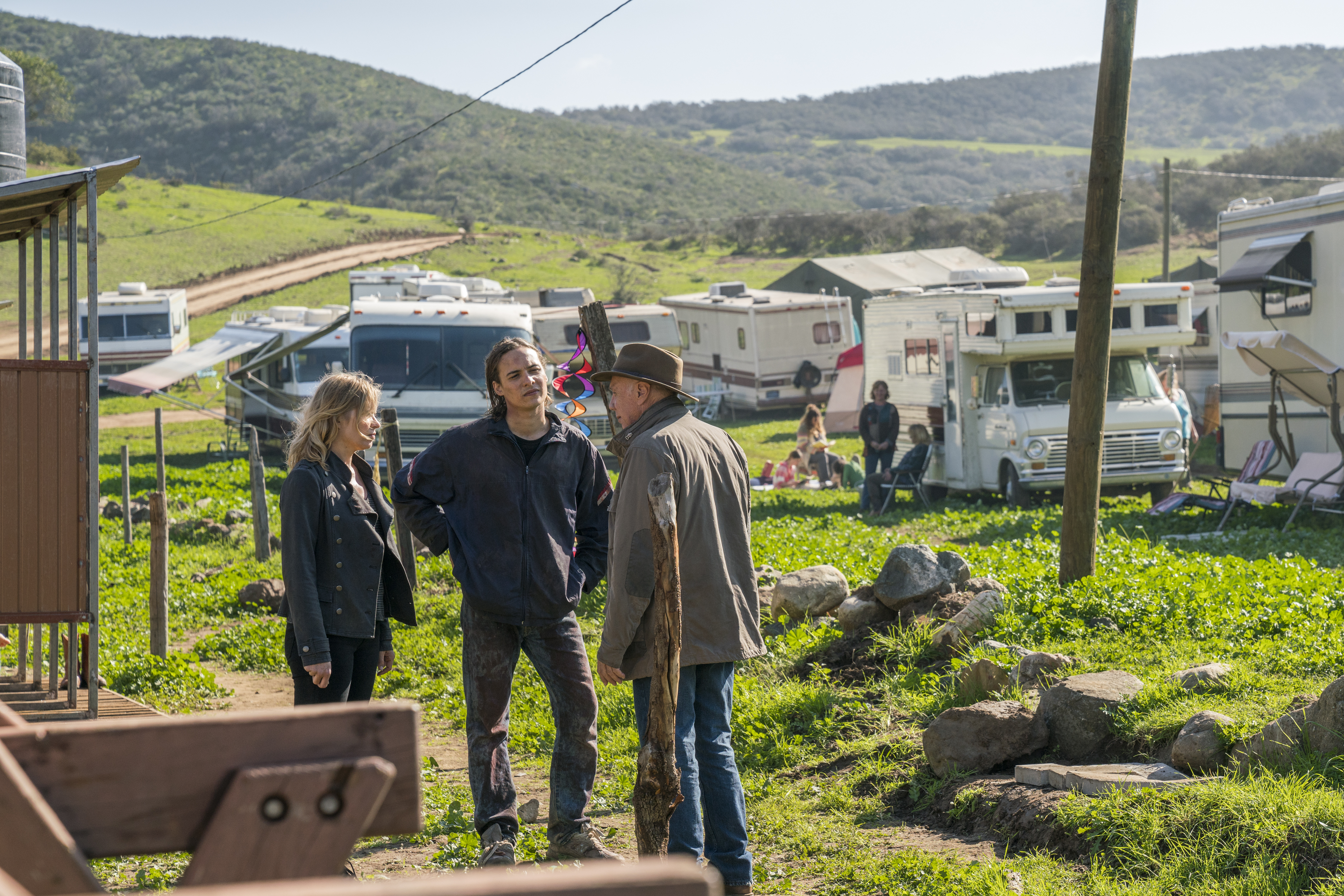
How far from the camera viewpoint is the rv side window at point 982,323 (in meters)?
14.6

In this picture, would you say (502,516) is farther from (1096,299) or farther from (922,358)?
(922,358)

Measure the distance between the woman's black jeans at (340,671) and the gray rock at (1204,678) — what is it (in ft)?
11.4

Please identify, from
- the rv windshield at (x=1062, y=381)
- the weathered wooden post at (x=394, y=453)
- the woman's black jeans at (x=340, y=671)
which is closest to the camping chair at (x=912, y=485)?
the rv windshield at (x=1062, y=381)

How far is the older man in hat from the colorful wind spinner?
2343 millimetres

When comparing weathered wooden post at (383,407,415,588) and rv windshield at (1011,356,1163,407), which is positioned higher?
rv windshield at (1011,356,1163,407)

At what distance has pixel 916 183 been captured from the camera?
120m

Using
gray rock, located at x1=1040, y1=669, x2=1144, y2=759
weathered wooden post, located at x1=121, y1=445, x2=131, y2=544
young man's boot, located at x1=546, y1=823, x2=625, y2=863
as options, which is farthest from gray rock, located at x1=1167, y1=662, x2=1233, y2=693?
weathered wooden post, located at x1=121, y1=445, x2=131, y2=544

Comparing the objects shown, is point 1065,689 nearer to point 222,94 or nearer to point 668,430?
point 668,430

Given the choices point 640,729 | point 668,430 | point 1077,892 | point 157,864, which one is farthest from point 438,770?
point 1077,892

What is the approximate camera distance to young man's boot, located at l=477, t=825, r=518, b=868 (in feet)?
14.3

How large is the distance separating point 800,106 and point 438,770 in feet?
546

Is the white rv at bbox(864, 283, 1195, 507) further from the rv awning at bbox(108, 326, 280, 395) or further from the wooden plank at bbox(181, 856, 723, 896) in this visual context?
the wooden plank at bbox(181, 856, 723, 896)

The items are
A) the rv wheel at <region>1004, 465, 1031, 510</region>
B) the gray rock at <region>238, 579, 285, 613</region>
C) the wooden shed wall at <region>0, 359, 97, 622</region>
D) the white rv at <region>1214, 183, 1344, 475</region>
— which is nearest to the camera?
the wooden shed wall at <region>0, 359, 97, 622</region>

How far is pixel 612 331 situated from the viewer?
20.0 meters
